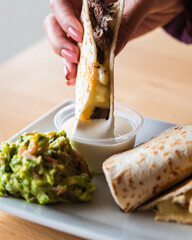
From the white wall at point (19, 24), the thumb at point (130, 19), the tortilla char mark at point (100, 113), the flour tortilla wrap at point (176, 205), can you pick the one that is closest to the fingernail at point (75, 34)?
the thumb at point (130, 19)

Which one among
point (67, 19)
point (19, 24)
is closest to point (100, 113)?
point (67, 19)

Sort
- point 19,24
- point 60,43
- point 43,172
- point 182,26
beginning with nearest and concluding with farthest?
1. point 43,172
2. point 60,43
3. point 182,26
4. point 19,24

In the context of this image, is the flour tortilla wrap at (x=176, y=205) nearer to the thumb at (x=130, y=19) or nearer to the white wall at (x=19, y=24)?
the thumb at (x=130, y=19)

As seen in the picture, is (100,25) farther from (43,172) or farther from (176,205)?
(176,205)

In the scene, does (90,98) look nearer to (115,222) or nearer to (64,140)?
(64,140)

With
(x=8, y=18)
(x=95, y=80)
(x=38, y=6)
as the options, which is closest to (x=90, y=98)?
(x=95, y=80)

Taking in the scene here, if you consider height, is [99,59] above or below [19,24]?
above
